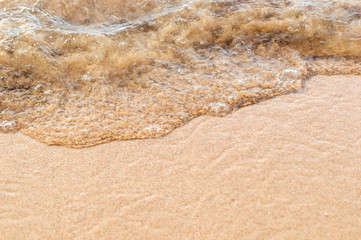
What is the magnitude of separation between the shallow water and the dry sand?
0.89 ft

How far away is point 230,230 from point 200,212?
0.80 ft

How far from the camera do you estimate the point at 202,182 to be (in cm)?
219

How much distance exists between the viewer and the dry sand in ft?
6.26

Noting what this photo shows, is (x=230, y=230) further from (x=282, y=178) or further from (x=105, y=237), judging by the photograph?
(x=105, y=237)

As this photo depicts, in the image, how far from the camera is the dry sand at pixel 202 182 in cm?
191

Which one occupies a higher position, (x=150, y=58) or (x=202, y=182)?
(x=150, y=58)

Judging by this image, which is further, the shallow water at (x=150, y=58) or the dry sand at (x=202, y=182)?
the shallow water at (x=150, y=58)

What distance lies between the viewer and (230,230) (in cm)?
188

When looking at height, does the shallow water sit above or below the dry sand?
above

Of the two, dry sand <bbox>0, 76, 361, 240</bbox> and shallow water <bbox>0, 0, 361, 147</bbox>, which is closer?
dry sand <bbox>0, 76, 361, 240</bbox>

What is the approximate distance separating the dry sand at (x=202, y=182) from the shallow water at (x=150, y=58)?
27 centimetres

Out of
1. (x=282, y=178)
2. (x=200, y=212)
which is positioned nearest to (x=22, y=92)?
(x=200, y=212)

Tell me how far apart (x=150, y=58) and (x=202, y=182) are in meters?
2.01

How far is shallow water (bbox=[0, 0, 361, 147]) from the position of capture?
9.32 feet
